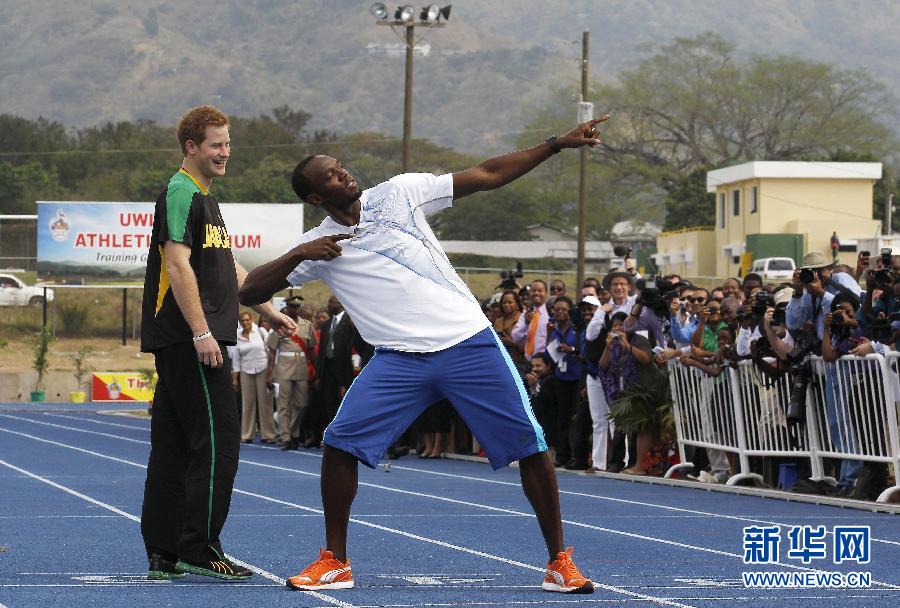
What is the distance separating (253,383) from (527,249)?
99.4 metres

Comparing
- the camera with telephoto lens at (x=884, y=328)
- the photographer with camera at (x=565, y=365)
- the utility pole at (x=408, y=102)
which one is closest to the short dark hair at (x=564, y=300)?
the photographer with camera at (x=565, y=365)

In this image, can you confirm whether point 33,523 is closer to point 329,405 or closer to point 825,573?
point 825,573

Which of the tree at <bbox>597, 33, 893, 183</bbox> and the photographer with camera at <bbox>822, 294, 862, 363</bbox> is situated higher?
the tree at <bbox>597, 33, 893, 183</bbox>

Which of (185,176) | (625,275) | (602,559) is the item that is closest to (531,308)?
(625,275)

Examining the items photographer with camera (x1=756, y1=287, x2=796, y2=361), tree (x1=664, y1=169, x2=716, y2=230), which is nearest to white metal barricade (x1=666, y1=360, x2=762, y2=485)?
photographer with camera (x1=756, y1=287, x2=796, y2=361)

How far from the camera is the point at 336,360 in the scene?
23766 mm

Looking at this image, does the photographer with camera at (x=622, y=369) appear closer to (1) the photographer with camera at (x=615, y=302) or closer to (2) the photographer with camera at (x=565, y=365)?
(1) the photographer with camera at (x=615, y=302)

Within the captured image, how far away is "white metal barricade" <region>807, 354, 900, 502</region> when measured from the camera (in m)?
13.5

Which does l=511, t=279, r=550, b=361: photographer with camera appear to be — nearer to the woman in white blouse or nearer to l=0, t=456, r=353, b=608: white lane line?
l=0, t=456, r=353, b=608: white lane line

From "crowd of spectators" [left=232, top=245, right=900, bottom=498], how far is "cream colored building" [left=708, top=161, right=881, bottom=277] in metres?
56.0

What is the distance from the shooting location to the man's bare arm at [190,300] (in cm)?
803

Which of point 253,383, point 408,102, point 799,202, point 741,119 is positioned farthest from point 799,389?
point 741,119

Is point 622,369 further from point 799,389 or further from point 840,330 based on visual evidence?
point 840,330

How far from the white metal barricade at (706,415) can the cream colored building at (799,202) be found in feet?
203
